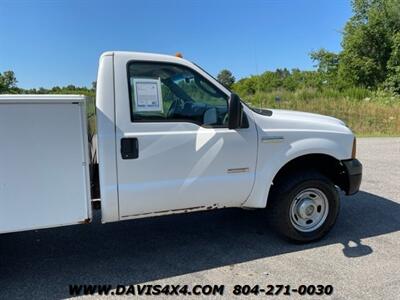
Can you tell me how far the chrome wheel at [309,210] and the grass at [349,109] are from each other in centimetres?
1117

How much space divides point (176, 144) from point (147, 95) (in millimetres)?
526

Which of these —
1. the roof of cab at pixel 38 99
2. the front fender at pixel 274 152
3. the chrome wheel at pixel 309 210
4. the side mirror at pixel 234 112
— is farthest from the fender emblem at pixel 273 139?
the roof of cab at pixel 38 99

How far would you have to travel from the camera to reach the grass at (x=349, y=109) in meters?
17.0

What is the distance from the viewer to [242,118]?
3789mm

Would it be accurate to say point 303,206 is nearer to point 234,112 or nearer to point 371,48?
point 234,112

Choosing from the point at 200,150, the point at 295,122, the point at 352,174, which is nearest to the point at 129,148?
the point at 200,150

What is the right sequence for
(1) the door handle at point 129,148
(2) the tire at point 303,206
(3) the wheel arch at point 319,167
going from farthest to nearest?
(3) the wheel arch at point 319,167, (2) the tire at point 303,206, (1) the door handle at point 129,148

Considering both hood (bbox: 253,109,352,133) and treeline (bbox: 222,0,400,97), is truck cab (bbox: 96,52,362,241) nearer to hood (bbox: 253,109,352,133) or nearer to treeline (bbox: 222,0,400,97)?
hood (bbox: 253,109,352,133)

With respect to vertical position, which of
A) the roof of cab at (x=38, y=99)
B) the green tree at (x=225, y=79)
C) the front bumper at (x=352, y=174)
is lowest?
the front bumper at (x=352, y=174)

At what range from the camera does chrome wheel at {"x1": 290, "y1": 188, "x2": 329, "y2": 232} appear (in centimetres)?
423

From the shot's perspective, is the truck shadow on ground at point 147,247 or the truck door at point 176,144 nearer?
the truck door at point 176,144

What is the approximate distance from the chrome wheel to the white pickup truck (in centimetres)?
1

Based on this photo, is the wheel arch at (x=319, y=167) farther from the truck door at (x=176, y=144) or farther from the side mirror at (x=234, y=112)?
the side mirror at (x=234, y=112)

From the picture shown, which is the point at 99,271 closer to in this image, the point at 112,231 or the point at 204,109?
the point at 112,231
